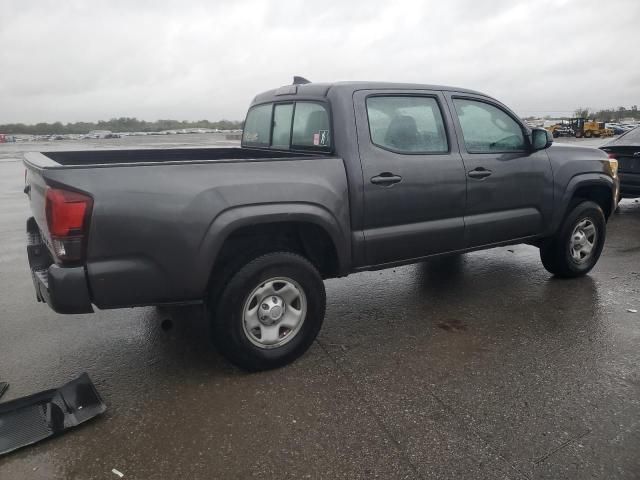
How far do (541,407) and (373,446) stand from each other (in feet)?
3.42

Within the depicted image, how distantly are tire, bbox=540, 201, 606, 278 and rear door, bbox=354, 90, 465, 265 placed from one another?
A: 1388 mm

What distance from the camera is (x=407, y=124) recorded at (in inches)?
148

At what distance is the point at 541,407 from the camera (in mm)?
2779

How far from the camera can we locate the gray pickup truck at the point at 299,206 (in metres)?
2.67

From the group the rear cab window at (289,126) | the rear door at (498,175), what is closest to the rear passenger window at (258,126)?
the rear cab window at (289,126)

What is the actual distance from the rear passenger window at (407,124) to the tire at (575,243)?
1.73 meters

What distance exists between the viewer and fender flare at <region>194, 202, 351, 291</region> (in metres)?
2.85

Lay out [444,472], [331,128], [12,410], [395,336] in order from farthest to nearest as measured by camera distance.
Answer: [395,336], [331,128], [12,410], [444,472]

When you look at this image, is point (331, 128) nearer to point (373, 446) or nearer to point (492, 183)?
point (492, 183)

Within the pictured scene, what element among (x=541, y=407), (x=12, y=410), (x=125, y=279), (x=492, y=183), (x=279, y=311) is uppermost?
(x=492, y=183)

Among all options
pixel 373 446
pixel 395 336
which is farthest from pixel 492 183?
pixel 373 446

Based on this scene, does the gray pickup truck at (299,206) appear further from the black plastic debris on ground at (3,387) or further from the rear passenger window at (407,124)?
the black plastic debris on ground at (3,387)

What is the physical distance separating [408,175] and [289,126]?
1.13 m

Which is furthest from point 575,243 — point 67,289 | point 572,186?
point 67,289
